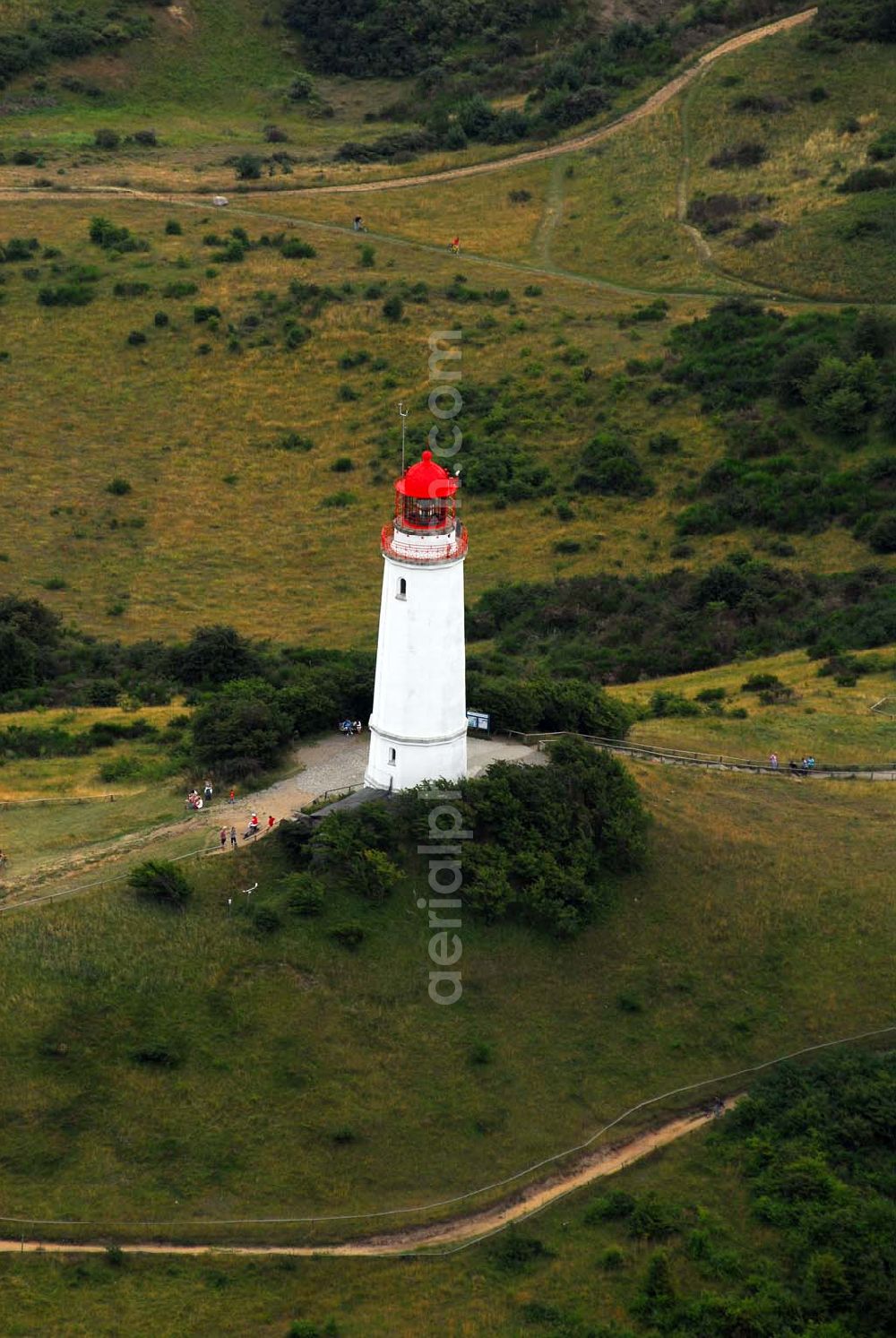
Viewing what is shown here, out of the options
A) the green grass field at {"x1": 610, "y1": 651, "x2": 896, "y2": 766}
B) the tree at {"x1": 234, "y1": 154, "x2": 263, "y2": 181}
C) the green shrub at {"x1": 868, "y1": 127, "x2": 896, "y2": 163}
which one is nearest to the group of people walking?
the tree at {"x1": 234, "y1": 154, "x2": 263, "y2": 181}

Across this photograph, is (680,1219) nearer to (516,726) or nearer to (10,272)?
(516,726)

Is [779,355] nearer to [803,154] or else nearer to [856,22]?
[803,154]

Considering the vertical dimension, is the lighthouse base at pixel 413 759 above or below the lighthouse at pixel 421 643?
below

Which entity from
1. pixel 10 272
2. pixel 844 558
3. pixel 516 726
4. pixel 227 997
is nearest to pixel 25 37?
pixel 10 272

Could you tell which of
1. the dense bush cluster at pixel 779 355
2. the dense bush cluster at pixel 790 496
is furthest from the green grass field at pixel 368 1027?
the dense bush cluster at pixel 779 355

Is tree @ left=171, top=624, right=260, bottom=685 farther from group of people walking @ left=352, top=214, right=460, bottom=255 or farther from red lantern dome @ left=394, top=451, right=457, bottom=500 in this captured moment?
group of people walking @ left=352, top=214, right=460, bottom=255

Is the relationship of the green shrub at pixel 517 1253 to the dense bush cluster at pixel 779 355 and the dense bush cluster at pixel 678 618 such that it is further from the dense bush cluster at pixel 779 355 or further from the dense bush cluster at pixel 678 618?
the dense bush cluster at pixel 779 355
